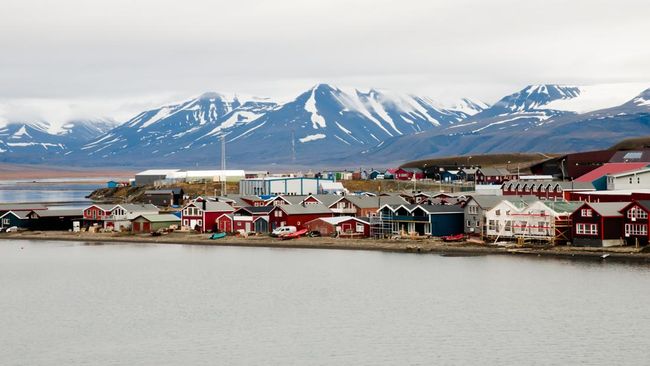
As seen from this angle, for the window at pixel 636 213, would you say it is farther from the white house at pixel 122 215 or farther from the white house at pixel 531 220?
the white house at pixel 122 215

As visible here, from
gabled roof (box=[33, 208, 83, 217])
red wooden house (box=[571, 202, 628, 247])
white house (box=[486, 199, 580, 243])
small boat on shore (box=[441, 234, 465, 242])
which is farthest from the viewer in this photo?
gabled roof (box=[33, 208, 83, 217])

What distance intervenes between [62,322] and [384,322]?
8.22 m

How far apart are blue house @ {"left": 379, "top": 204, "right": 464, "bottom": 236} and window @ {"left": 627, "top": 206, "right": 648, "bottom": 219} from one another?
8.35 metres

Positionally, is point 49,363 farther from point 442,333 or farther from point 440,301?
point 440,301

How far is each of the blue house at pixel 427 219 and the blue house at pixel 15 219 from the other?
22.0 m

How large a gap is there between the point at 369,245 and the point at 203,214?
1204 centimetres

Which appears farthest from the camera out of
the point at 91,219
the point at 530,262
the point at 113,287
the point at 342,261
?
the point at 91,219

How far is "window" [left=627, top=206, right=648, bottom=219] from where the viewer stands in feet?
123

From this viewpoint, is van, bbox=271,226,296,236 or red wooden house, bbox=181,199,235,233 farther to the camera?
red wooden house, bbox=181,199,235,233

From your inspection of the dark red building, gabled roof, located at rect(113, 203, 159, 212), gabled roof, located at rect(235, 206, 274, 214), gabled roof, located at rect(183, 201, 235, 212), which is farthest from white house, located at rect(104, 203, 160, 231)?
the dark red building

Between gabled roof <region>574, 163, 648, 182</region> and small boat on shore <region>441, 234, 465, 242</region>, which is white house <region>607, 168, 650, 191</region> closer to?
gabled roof <region>574, 163, 648, 182</region>

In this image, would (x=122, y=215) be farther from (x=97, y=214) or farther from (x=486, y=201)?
(x=486, y=201)

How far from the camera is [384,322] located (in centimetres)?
2628

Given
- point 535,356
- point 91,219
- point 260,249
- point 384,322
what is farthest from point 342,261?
point 91,219
